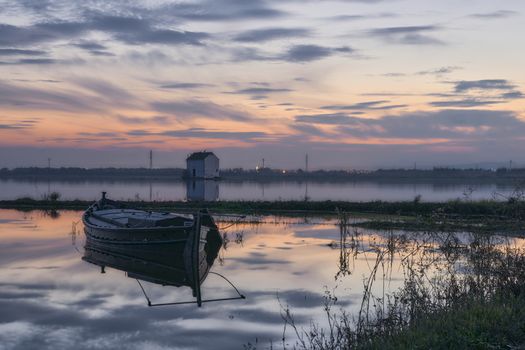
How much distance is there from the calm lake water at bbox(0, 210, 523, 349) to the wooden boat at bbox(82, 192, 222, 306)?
2.35 ft

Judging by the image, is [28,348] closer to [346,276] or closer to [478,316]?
[478,316]

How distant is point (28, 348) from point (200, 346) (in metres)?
3.32

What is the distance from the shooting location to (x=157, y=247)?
81.3 ft

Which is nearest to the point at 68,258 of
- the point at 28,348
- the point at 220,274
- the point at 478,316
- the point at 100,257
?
the point at 100,257

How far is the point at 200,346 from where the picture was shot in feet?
39.3

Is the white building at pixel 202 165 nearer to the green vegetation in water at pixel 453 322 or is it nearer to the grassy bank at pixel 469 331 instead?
the green vegetation in water at pixel 453 322

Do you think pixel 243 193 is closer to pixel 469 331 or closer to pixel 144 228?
pixel 144 228

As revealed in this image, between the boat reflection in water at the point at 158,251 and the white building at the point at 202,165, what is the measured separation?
91.7 meters

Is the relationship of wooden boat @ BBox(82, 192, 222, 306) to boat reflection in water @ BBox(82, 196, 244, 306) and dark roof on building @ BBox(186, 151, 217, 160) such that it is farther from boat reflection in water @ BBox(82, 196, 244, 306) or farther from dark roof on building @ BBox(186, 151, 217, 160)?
dark roof on building @ BBox(186, 151, 217, 160)

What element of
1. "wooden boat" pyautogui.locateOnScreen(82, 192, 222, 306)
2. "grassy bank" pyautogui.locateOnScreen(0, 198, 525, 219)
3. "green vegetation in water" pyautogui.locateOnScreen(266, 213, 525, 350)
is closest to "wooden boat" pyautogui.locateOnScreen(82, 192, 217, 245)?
"wooden boat" pyautogui.locateOnScreen(82, 192, 222, 306)

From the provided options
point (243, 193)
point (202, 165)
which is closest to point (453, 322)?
point (243, 193)

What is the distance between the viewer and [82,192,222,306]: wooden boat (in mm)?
21281

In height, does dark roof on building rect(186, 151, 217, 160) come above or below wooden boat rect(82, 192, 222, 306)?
above

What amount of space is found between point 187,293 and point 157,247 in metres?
7.67
